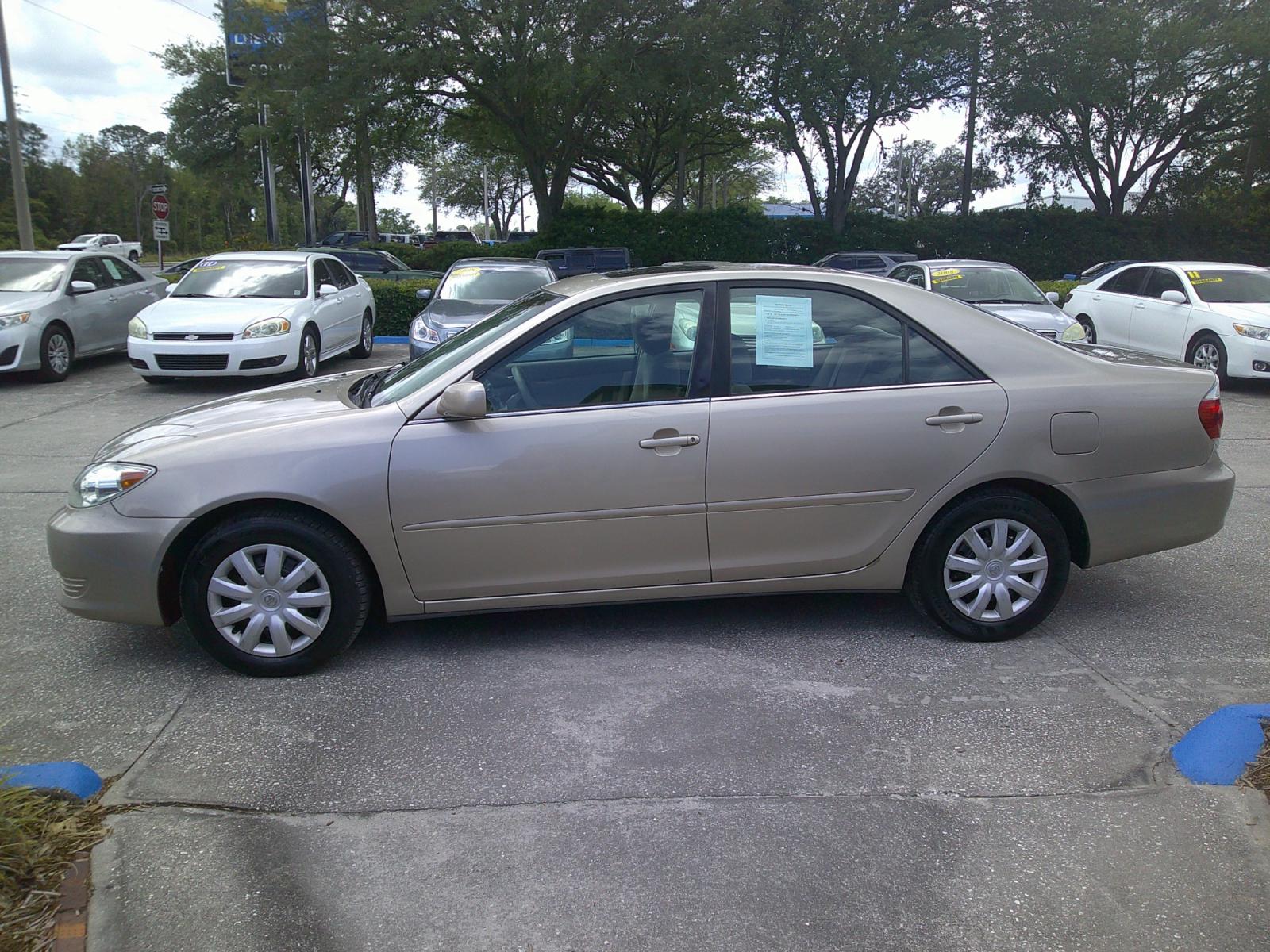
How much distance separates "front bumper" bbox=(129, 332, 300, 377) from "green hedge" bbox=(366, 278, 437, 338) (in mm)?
5213

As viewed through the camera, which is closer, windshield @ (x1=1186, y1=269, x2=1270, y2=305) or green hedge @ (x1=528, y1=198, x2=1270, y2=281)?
windshield @ (x1=1186, y1=269, x2=1270, y2=305)

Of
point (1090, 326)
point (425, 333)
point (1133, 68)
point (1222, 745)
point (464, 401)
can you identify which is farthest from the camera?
point (1133, 68)

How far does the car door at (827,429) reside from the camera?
4184 millimetres

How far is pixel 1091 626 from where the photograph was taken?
4.70 meters

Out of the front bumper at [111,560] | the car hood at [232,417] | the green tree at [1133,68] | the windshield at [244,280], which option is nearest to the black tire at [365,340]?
the windshield at [244,280]

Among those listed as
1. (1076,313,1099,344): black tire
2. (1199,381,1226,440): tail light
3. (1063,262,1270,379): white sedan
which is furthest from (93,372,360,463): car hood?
(1076,313,1099,344): black tire

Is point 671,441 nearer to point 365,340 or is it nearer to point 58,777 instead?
point 58,777

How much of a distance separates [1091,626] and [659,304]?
250cm

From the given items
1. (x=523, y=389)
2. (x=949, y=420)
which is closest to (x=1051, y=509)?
(x=949, y=420)

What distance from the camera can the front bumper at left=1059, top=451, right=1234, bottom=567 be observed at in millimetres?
4418

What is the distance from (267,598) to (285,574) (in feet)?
0.37

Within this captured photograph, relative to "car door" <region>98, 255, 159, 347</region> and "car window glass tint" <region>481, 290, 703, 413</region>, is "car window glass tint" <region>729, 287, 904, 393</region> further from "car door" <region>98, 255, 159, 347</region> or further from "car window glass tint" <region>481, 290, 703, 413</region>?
"car door" <region>98, 255, 159, 347</region>

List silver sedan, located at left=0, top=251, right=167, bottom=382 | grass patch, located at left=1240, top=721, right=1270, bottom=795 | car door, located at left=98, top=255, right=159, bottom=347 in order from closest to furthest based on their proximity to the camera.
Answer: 1. grass patch, located at left=1240, top=721, right=1270, bottom=795
2. silver sedan, located at left=0, top=251, right=167, bottom=382
3. car door, located at left=98, top=255, right=159, bottom=347

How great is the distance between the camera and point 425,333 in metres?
10.5
